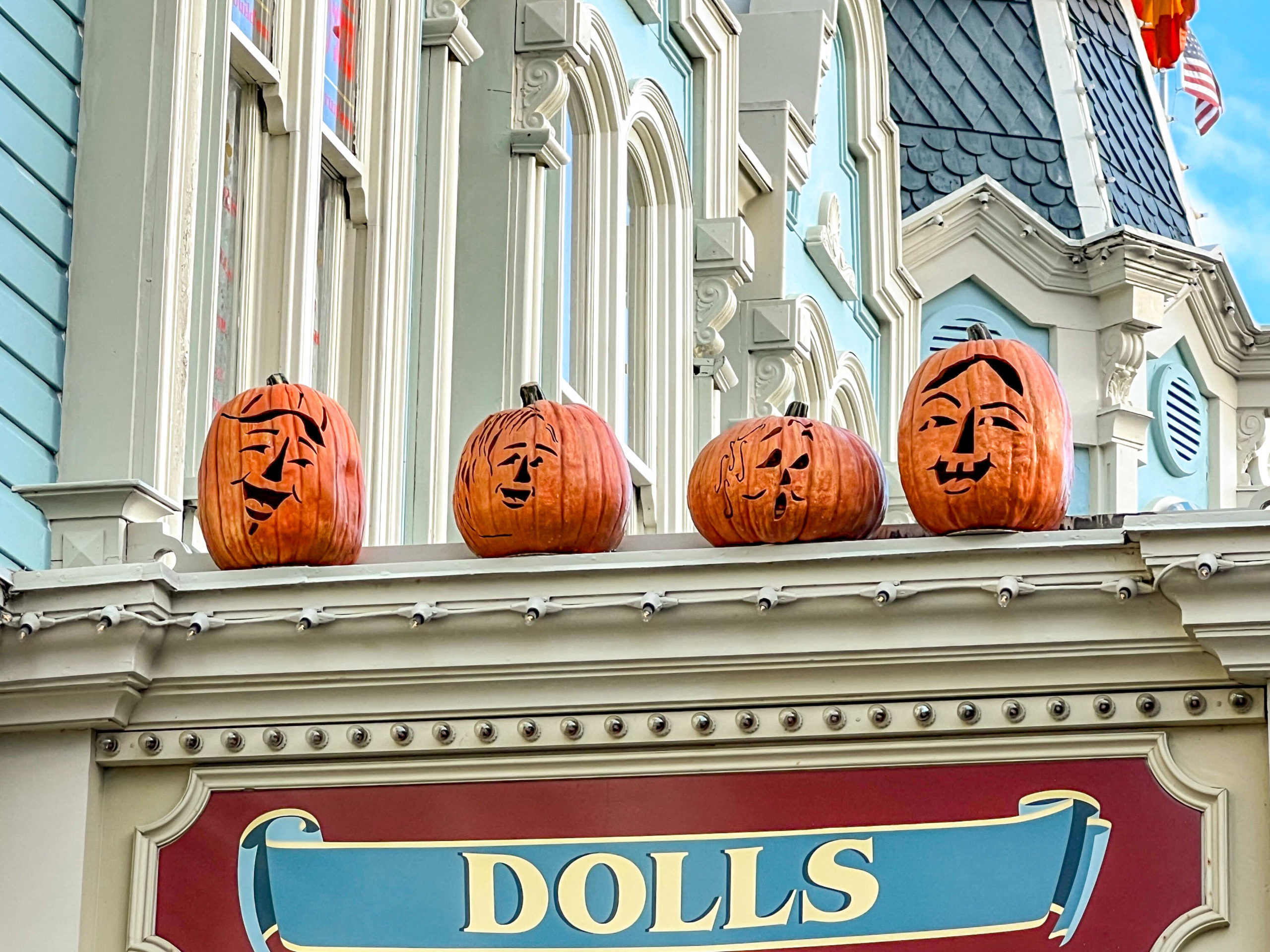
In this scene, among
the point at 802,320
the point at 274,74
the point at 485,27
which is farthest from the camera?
the point at 802,320

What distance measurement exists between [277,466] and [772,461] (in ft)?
2.93

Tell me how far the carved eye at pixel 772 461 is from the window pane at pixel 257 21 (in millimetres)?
2920

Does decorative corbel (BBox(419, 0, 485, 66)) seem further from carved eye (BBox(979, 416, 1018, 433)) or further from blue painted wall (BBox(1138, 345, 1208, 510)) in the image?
blue painted wall (BBox(1138, 345, 1208, 510))

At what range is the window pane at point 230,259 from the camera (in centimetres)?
640

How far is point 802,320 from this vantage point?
12562mm

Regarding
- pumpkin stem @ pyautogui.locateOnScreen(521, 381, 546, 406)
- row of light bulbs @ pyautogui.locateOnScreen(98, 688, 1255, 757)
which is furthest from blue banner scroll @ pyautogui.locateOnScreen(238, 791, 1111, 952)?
pumpkin stem @ pyautogui.locateOnScreen(521, 381, 546, 406)

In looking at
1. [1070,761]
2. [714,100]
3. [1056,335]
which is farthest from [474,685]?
[1056,335]

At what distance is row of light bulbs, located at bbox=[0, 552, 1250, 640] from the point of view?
3.78 meters

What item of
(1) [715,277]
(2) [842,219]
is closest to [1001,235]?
(2) [842,219]

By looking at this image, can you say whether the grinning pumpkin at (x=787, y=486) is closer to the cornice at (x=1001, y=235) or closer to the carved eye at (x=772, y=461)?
the carved eye at (x=772, y=461)

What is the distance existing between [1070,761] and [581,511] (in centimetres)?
97

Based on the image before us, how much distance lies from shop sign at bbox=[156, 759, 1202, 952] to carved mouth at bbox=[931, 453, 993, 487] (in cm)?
48

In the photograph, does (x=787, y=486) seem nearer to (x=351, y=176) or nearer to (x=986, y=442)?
(x=986, y=442)

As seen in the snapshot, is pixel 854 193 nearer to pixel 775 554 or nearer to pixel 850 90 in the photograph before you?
pixel 850 90
